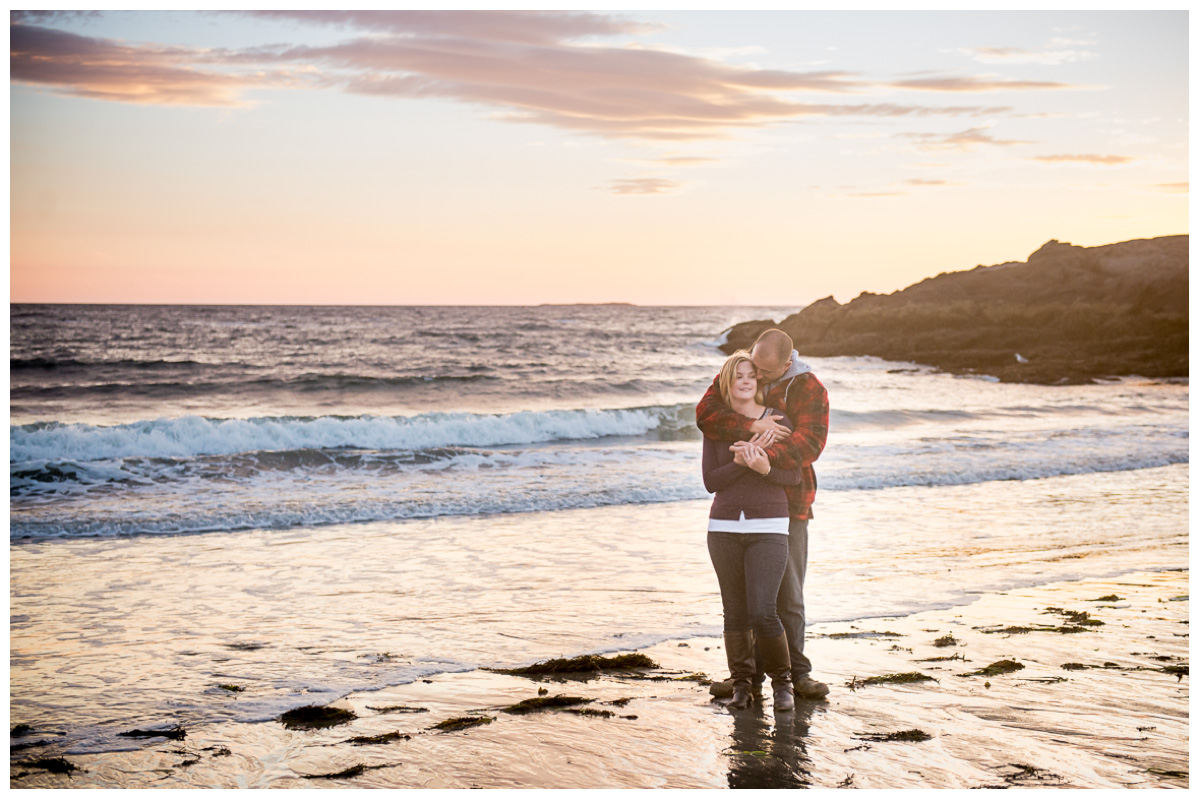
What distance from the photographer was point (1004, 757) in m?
4.14

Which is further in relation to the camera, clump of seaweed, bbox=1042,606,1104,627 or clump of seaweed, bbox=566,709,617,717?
clump of seaweed, bbox=1042,606,1104,627

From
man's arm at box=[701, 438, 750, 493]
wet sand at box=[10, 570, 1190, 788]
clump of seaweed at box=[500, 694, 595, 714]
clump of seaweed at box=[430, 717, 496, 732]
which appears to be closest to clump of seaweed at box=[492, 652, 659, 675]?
wet sand at box=[10, 570, 1190, 788]

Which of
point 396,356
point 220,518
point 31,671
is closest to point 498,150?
point 220,518

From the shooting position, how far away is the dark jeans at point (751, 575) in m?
4.78

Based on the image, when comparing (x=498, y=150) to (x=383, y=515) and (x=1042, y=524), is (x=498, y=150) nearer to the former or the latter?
(x=383, y=515)

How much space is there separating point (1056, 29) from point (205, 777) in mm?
7138

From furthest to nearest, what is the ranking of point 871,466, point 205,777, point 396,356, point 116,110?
point 396,356 → point 871,466 → point 116,110 → point 205,777

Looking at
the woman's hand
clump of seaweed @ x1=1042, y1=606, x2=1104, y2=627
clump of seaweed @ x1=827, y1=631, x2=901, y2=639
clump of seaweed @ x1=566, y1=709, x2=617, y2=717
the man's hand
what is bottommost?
clump of seaweed @ x1=827, y1=631, x2=901, y2=639

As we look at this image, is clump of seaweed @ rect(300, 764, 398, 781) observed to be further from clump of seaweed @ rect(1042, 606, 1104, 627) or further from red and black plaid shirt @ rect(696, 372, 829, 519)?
clump of seaweed @ rect(1042, 606, 1104, 627)

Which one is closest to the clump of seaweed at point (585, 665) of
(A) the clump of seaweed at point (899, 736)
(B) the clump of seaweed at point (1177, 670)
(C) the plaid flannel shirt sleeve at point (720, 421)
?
(A) the clump of seaweed at point (899, 736)

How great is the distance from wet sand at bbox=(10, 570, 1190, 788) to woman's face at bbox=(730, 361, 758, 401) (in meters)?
1.62

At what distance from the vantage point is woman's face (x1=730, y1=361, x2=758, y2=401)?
480 centimetres

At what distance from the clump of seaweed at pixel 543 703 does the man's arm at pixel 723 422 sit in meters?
1.56

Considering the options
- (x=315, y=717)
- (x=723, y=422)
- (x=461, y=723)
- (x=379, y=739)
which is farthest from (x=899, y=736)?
(x=315, y=717)
